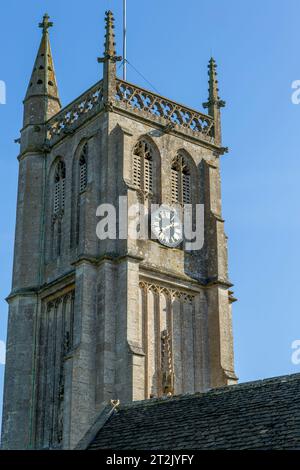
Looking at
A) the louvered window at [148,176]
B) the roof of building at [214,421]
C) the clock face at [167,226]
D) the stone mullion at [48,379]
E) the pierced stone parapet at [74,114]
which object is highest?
the pierced stone parapet at [74,114]

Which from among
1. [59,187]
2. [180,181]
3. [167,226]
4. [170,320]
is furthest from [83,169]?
[170,320]

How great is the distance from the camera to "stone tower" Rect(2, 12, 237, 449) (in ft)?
142

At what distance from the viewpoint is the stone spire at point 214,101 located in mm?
51844

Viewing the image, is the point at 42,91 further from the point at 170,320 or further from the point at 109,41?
the point at 170,320

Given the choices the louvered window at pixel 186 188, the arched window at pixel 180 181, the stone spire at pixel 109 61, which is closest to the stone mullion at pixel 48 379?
the arched window at pixel 180 181

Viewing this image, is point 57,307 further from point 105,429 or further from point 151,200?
point 105,429

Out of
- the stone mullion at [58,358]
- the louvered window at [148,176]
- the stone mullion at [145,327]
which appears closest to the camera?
the stone mullion at [145,327]

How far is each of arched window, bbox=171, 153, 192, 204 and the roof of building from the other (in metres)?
23.0

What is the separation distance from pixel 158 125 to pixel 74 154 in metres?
→ 3.78

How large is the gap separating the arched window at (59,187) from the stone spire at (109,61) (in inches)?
165

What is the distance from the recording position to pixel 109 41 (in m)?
49.1

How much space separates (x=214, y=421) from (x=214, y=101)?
3060 cm

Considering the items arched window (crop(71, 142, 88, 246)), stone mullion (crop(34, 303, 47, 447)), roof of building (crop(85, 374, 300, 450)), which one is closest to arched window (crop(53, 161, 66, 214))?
→ arched window (crop(71, 142, 88, 246))

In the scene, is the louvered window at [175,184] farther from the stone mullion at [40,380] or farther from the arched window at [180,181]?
the stone mullion at [40,380]
